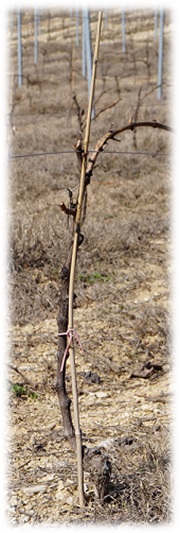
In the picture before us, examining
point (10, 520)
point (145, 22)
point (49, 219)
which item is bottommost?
point (10, 520)

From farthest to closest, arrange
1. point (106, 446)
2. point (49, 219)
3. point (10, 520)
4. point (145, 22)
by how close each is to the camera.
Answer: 1. point (145, 22)
2. point (49, 219)
3. point (106, 446)
4. point (10, 520)

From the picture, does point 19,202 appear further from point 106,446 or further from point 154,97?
point 154,97

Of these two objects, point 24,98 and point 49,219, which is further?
point 24,98

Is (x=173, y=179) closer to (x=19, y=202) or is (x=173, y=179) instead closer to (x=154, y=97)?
(x=19, y=202)

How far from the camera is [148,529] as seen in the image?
5.21 feet

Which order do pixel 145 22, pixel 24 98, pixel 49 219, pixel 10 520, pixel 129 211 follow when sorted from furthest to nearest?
pixel 145 22, pixel 24 98, pixel 129 211, pixel 49 219, pixel 10 520

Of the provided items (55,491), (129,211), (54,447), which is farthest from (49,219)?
(55,491)

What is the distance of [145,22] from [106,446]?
38099mm

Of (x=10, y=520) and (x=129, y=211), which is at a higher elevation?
(x=129, y=211)

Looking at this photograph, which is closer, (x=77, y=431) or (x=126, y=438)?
(x=77, y=431)

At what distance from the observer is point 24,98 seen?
55.4 feet

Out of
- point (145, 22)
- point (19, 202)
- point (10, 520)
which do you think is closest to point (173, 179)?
point (19, 202)

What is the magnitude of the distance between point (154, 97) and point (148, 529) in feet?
53.3

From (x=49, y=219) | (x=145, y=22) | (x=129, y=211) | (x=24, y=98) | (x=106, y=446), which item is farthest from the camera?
(x=145, y=22)
